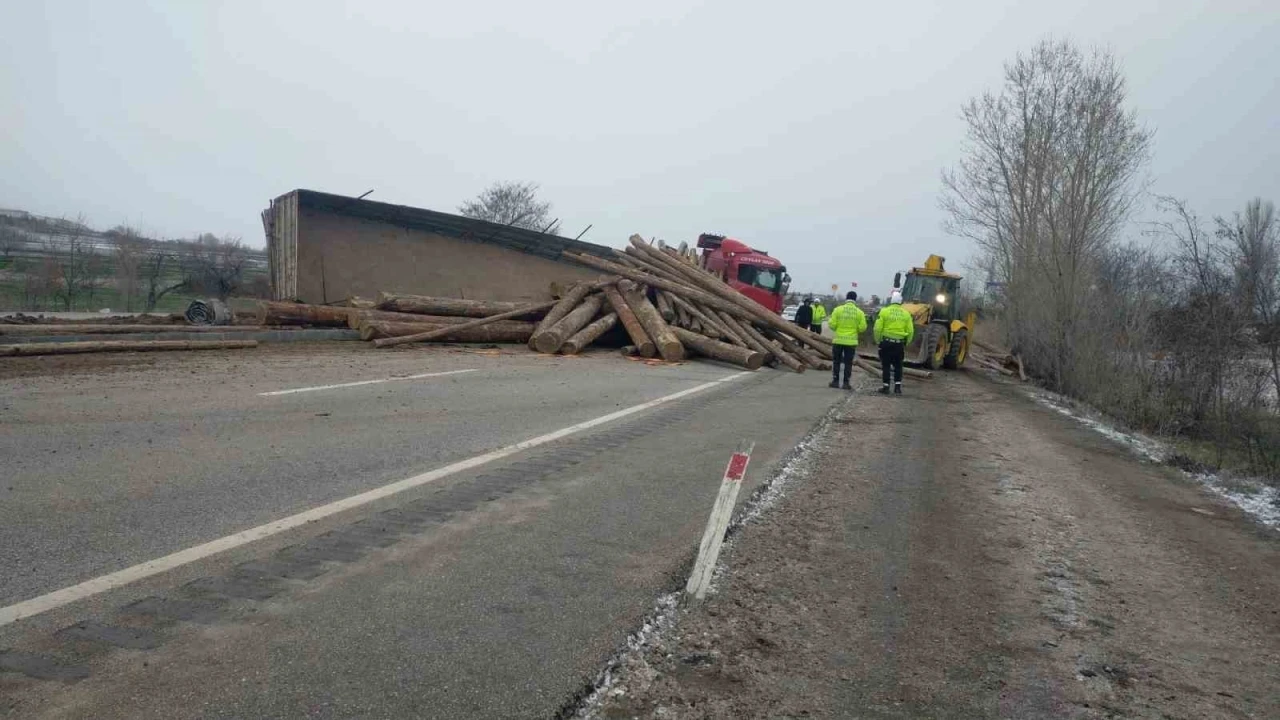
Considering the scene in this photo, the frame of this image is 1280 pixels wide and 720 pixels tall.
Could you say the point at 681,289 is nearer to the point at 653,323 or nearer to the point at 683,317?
the point at 683,317

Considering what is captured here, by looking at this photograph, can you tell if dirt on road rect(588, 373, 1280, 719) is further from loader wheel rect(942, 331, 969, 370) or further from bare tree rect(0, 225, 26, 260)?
bare tree rect(0, 225, 26, 260)

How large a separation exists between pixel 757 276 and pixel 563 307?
1048 cm

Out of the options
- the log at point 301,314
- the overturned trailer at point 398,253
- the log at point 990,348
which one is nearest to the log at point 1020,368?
the log at point 990,348

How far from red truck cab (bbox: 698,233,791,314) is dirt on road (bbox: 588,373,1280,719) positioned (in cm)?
2014

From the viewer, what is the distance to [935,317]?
22000mm

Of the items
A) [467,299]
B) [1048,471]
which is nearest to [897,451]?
[1048,471]

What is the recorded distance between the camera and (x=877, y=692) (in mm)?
3547

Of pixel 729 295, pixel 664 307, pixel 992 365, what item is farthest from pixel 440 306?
pixel 992 365

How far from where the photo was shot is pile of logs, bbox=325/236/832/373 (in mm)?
17859

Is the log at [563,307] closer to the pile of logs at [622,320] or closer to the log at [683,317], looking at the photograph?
the pile of logs at [622,320]

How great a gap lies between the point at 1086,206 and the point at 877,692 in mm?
23507

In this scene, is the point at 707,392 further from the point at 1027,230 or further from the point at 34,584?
the point at 1027,230

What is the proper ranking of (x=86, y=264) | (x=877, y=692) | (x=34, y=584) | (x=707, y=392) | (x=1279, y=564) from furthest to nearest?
(x=86, y=264) → (x=707, y=392) → (x=1279, y=564) → (x=34, y=584) → (x=877, y=692)

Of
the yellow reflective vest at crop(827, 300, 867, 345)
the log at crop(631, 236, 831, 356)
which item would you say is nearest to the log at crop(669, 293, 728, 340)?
the log at crop(631, 236, 831, 356)
